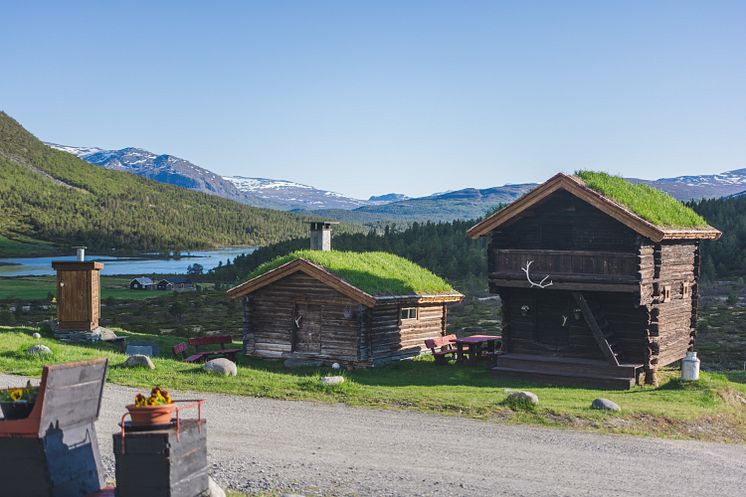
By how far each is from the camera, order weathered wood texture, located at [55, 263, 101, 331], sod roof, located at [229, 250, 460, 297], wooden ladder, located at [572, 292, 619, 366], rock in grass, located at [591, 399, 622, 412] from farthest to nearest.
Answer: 1. weathered wood texture, located at [55, 263, 101, 331]
2. sod roof, located at [229, 250, 460, 297]
3. wooden ladder, located at [572, 292, 619, 366]
4. rock in grass, located at [591, 399, 622, 412]

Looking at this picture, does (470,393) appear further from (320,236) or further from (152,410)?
(152,410)

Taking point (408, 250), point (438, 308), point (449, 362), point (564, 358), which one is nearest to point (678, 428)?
point (564, 358)

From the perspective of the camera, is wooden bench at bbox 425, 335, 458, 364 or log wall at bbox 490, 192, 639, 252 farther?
wooden bench at bbox 425, 335, 458, 364

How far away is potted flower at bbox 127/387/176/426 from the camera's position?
10.4 metres

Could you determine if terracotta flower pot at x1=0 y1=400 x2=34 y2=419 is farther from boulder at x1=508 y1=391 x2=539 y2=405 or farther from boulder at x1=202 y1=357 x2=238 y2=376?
boulder at x1=202 y1=357 x2=238 y2=376

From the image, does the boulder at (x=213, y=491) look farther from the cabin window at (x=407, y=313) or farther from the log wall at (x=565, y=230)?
the cabin window at (x=407, y=313)

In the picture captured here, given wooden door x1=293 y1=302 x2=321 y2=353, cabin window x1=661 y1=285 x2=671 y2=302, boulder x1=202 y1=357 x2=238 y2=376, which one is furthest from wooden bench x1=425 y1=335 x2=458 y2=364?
boulder x1=202 y1=357 x2=238 y2=376

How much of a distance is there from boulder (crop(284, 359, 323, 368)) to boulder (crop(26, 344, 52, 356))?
312 inches

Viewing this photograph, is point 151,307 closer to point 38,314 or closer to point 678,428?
point 38,314

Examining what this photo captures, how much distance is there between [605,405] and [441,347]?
429 inches

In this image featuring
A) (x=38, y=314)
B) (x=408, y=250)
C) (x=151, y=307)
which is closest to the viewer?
(x=38, y=314)

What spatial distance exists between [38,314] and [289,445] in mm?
45915

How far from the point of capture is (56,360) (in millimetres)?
26312

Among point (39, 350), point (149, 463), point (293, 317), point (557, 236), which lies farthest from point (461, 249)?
point (149, 463)
